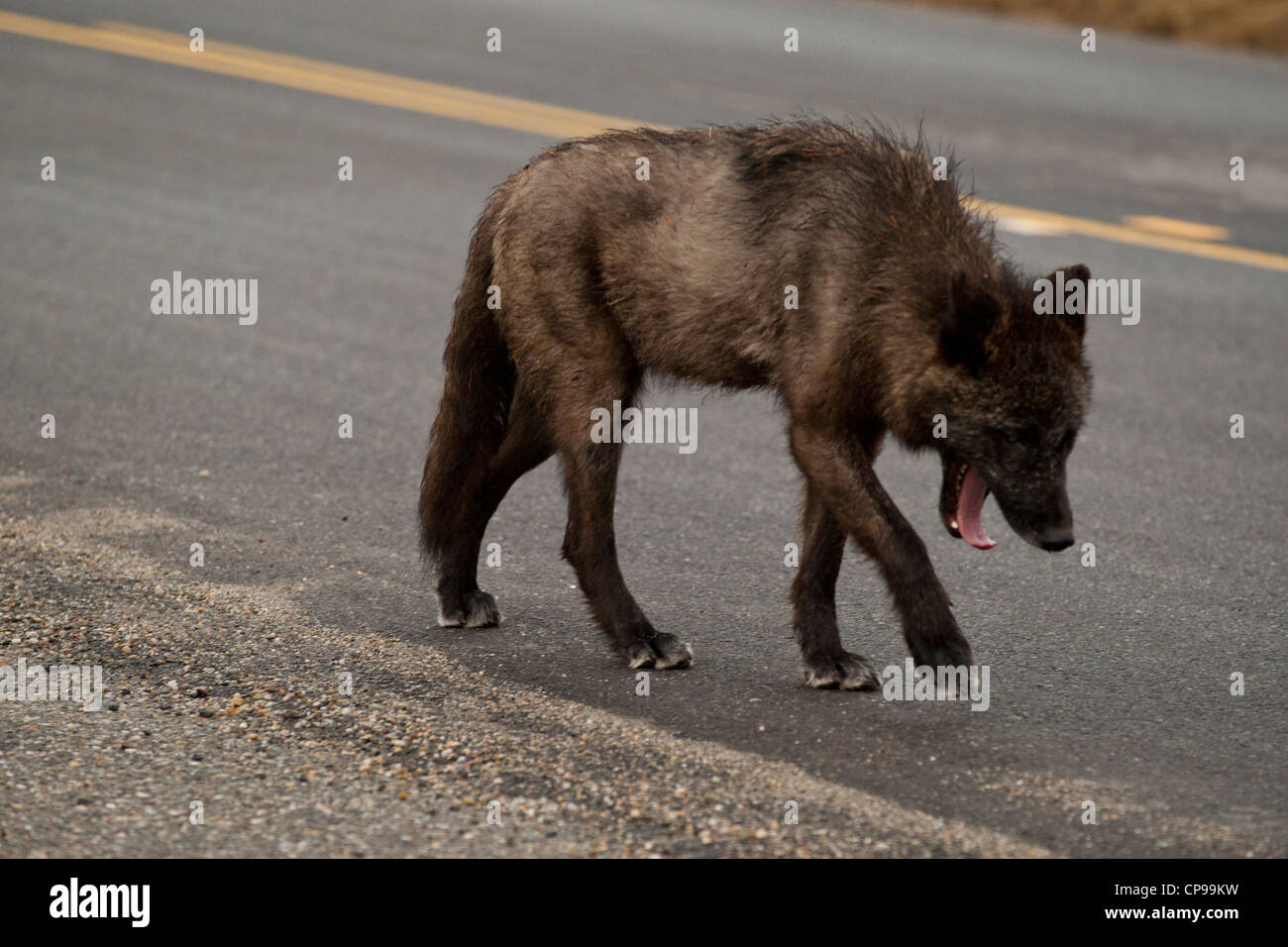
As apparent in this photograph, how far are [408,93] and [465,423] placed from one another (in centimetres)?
1080

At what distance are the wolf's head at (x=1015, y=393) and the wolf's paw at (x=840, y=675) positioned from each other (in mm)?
832

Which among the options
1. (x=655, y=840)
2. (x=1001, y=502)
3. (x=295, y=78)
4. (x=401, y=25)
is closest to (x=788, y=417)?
(x=1001, y=502)

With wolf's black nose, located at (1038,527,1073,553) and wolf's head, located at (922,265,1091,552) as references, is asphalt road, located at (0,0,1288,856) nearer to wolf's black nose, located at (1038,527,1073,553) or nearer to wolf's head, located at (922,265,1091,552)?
wolf's black nose, located at (1038,527,1073,553)

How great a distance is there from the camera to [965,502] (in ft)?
18.9

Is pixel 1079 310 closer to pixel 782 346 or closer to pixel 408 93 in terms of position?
pixel 782 346

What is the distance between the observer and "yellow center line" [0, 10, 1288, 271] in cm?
1344

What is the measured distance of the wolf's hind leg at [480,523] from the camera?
6.55m

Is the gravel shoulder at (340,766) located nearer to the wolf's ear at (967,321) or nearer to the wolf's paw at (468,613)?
the wolf's paw at (468,613)

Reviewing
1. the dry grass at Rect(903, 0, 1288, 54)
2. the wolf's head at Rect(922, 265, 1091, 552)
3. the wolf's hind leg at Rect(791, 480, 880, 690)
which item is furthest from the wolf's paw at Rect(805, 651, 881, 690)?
the dry grass at Rect(903, 0, 1288, 54)

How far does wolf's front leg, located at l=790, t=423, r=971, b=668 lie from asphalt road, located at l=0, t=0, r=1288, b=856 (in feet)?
1.10

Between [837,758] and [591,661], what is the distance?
1.17 metres

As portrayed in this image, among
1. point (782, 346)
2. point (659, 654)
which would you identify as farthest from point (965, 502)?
point (659, 654)

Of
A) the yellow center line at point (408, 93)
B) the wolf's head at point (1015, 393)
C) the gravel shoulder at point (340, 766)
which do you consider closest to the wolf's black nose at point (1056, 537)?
the wolf's head at point (1015, 393)

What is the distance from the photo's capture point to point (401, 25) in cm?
1978
